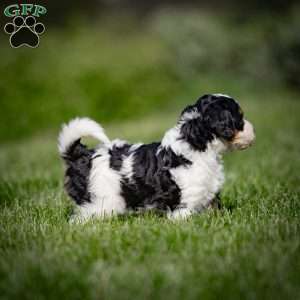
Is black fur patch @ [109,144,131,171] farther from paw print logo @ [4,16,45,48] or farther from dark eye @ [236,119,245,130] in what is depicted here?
paw print logo @ [4,16,45,48]

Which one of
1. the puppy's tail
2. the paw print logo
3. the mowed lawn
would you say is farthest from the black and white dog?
the paw print logo

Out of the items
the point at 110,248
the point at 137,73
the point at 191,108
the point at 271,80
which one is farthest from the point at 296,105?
the point at 110,248

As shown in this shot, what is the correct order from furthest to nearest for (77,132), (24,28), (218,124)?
(24,28)
(77,132)
(218,124)

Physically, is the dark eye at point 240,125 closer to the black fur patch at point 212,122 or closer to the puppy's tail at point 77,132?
the black fur patch at point 212,122

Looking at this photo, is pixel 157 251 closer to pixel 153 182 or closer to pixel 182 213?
pixel 182 213

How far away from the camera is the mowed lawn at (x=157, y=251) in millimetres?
3041

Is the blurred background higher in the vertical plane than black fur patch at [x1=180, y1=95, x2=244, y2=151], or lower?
higher

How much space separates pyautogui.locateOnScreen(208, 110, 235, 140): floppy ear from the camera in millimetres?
4184

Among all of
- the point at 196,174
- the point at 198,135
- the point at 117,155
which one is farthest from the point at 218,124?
the point at 117,155

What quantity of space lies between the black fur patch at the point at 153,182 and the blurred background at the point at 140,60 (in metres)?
10.5

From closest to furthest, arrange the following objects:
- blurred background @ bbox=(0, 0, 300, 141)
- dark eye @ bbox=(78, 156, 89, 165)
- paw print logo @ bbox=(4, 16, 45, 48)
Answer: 1. dark eye @ bbox=(78, 156, 89, 165)
2. paw print logo @ bbox=(4, 16, 45, 48)
3. blurred background @ bbox=(0, 0, 300, 141)

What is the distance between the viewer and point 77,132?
175 inches

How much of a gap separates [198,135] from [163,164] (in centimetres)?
39

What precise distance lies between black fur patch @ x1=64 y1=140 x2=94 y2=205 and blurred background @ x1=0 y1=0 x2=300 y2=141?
1017 centimetres
